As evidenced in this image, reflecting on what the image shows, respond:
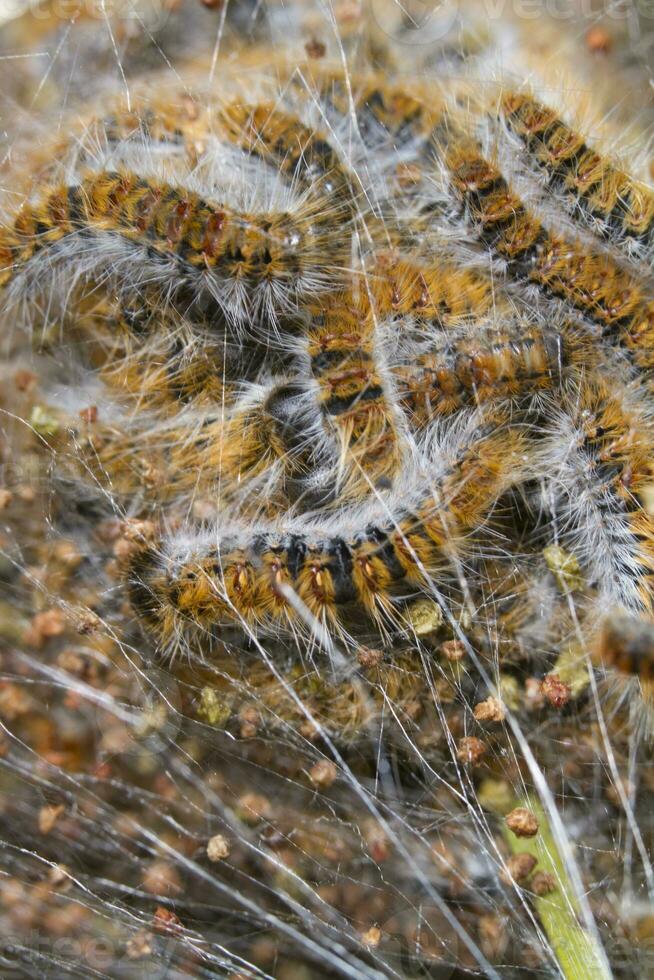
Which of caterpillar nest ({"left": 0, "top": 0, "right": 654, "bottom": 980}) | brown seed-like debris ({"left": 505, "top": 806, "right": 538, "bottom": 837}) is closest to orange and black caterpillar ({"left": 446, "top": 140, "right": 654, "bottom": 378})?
caterpillar nest ({"left": 0, "top": 0, "right": 654, "bottom": 980})

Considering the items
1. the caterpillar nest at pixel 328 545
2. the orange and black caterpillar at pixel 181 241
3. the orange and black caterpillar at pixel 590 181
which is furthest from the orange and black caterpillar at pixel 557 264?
the orange and black caterpillar at pixel 181 241

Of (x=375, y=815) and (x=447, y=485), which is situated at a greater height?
(x=447, y=485)

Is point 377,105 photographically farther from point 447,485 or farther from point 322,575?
point 322,575

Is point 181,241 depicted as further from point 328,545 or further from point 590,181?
point 590,181

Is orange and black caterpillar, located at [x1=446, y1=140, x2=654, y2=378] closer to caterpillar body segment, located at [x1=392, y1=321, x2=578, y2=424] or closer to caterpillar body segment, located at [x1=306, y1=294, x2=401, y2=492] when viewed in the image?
caterpillar body segment, located at [x1=392, y1=321, x2=578, y2=424]

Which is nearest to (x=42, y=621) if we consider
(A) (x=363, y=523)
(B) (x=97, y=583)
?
(B) (x=97, y=583)

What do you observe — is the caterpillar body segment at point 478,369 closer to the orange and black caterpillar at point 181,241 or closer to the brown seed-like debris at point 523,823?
the orange and black caterpillar at point 181,241
